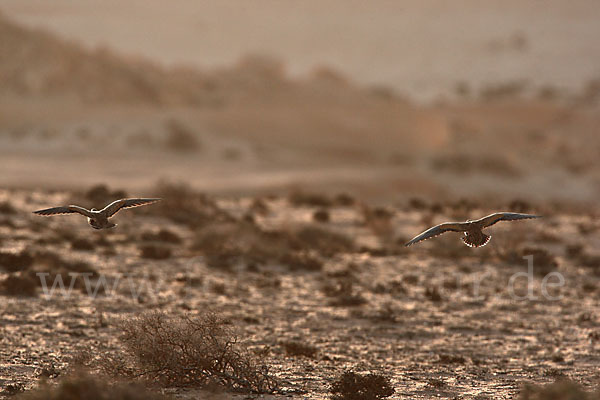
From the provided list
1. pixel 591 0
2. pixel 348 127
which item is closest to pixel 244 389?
pixel 348 127

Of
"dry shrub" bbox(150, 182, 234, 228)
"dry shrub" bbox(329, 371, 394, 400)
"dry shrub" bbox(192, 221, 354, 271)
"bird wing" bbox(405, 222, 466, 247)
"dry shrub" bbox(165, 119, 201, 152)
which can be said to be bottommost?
"dry shrub" bbox(329, 371, 394, 400)

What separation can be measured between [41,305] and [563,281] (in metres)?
10.6

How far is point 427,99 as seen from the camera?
8400 centimetres

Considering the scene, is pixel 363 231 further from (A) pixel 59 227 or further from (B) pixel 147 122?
(B) pixel 147 122

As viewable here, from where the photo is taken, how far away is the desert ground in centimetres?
1298

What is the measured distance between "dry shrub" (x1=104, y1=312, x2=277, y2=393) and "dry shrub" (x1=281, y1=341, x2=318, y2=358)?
2.34m

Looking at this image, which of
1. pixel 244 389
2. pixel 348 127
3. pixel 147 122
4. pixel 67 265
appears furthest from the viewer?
pixel 348 127

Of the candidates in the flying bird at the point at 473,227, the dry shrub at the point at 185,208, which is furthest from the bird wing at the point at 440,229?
the dry shrub at the point at 185,208

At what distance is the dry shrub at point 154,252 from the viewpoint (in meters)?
20.2

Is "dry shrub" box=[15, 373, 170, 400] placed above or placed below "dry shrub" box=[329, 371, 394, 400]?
above

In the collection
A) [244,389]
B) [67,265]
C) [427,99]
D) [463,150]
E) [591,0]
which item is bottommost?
[244,389]

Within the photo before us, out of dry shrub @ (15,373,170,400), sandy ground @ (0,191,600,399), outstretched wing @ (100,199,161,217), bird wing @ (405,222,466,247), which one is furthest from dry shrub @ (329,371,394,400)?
outstretched wing @ (100,199,161,217)

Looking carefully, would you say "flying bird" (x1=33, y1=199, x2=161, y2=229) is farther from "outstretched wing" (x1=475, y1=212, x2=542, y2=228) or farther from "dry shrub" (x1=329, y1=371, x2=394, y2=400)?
"outstretched wing" (x1=475, y1=212, x2=542, y2=228)

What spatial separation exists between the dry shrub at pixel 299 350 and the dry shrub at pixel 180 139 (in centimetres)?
4402
